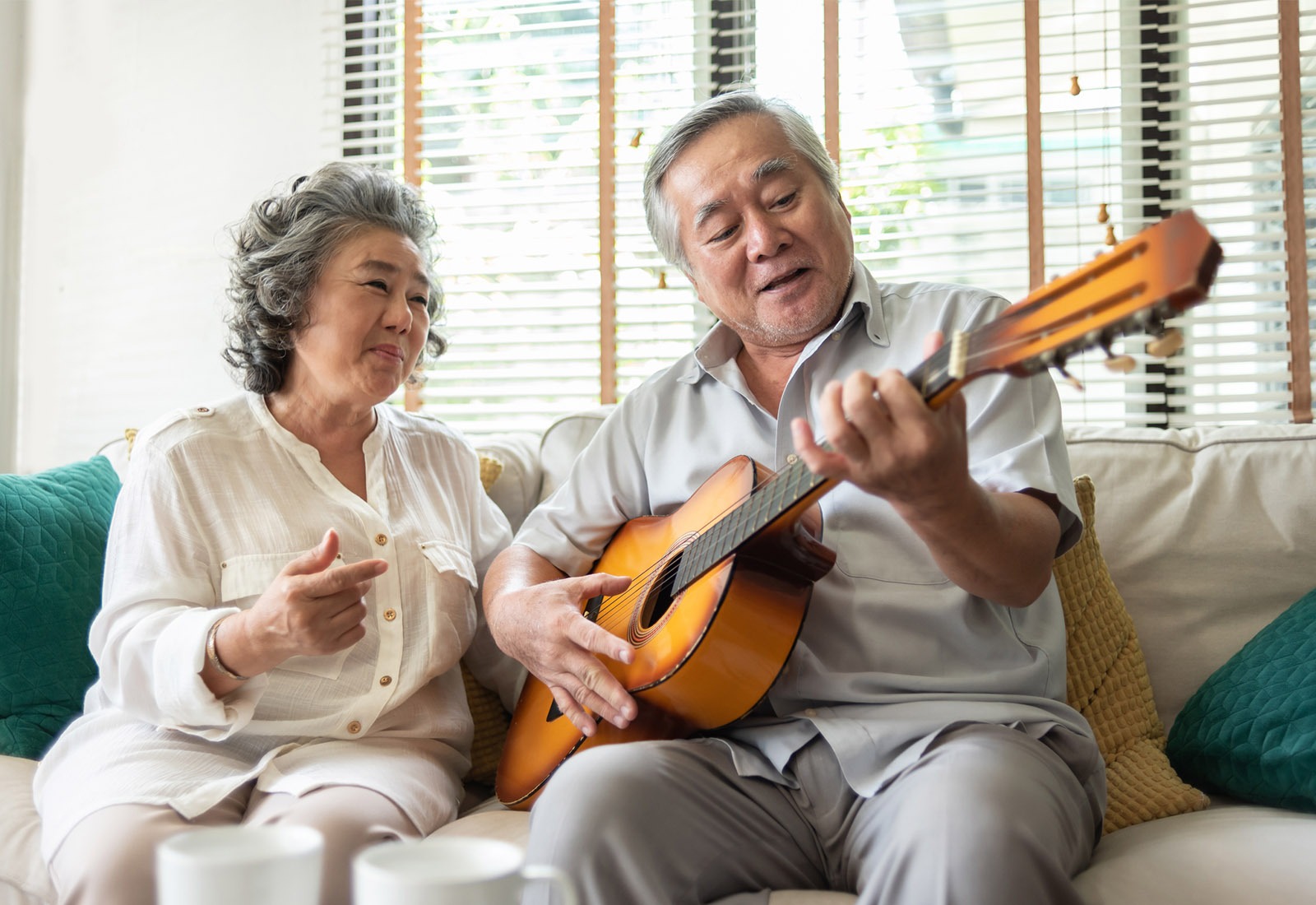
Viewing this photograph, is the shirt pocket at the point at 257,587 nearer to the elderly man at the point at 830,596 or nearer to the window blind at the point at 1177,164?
the elderly man at the point at 830,596

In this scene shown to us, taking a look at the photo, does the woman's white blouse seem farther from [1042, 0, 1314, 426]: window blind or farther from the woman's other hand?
[1042, 0, 1314, 426]: window blind

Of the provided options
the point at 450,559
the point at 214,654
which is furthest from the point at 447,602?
the point at 214,654

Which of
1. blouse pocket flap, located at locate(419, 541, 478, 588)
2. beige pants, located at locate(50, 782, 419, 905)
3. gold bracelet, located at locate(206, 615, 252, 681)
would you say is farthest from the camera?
blouse pocket flap, located at locate(419, 541, 478, 588)

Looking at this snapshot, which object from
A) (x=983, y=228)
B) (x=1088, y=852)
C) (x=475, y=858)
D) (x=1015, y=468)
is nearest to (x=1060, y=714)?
(x=1088, y=852)

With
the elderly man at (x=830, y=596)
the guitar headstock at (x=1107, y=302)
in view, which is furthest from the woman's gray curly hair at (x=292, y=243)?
the guitar headstock at (x=1107, y=302)

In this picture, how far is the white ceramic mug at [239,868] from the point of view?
23.8 inches

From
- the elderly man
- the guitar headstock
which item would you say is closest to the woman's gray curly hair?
the elderly man

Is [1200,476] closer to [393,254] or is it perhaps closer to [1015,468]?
[1015,468]

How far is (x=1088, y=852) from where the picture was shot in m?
1.25

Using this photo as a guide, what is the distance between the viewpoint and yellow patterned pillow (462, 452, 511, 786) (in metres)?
1.72

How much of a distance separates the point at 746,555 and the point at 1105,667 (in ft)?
2.42

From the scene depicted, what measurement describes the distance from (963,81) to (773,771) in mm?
1947

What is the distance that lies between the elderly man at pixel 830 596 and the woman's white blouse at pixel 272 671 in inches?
5.5

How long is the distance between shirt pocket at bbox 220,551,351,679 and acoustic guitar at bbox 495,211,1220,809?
312 mm
